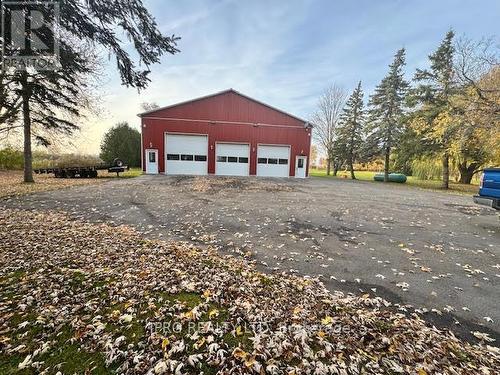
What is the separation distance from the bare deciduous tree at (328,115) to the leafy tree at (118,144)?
25431 millimetres

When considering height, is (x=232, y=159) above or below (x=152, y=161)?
above

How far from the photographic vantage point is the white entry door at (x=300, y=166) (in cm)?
2373

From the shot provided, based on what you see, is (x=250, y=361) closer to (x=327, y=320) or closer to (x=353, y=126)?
(x=327, y=320)

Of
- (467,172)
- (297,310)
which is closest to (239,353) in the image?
(297,310)

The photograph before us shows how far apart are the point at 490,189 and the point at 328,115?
1222 inches

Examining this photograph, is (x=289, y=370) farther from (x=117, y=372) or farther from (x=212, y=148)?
(x=212, y=148)

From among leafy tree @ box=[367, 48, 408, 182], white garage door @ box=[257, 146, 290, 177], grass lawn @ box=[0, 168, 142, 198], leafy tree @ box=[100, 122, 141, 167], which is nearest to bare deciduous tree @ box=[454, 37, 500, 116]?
leafy tree @ box=[367, 48, 408, 182]

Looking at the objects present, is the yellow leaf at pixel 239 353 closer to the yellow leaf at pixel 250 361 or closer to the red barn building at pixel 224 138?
the yellow leaf at pixel 250 361

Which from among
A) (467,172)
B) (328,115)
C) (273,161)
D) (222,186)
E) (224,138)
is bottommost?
(222,186)

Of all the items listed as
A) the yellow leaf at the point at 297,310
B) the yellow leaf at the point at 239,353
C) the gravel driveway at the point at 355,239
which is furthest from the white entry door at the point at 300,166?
the yellow leaf at the point at 239,353

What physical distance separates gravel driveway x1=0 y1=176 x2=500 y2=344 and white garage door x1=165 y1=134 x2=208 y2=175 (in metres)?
12.0

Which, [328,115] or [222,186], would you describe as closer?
[222,186]

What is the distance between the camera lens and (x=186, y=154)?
22.3 meters

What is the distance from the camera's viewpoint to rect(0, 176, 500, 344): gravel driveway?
3406mm
